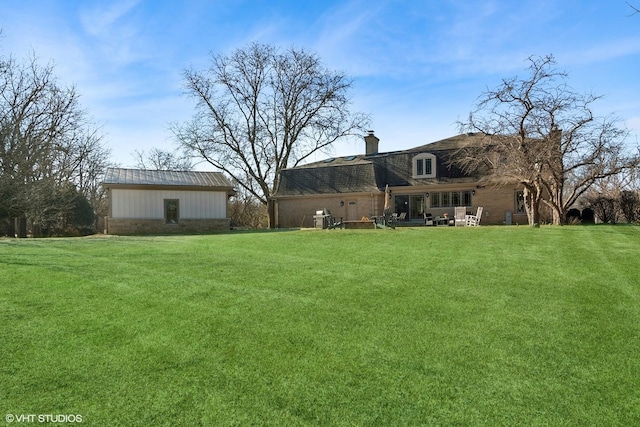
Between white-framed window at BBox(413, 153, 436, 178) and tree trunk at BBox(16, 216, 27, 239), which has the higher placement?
white-framed window at BBox(413, 153, 436, 178)

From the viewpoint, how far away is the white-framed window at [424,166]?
82.0 feet

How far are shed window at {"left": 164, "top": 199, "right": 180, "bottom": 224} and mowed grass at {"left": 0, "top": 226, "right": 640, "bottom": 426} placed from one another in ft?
47.9

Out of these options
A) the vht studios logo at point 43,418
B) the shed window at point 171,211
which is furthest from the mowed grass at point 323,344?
the shed window at point 171,211

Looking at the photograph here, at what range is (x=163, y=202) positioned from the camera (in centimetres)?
2225

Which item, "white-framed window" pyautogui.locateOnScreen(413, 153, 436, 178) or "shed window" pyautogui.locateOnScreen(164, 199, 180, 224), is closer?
"shed window" pyautogui.locateOnScreen(164, 199, 180, 224)

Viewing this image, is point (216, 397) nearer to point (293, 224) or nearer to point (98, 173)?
point (293, 224)

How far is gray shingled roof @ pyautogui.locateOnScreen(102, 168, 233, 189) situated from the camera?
22.0m

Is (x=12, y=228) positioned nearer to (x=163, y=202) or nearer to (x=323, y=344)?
(x=163, y=202)

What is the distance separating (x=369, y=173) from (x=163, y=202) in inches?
468

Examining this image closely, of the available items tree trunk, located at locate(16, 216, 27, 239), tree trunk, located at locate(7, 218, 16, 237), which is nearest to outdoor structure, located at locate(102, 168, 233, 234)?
tree trunk, located at locate(16, 216, 27, 239)

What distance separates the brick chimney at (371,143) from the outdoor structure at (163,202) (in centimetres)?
1133

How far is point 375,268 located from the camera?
7.94 metres

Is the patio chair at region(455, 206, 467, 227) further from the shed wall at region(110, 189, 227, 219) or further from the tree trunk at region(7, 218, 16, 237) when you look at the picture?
the tree trunk at region(7, 218, 16, 237)

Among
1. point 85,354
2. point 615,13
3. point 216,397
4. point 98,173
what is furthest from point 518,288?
point 98,173
